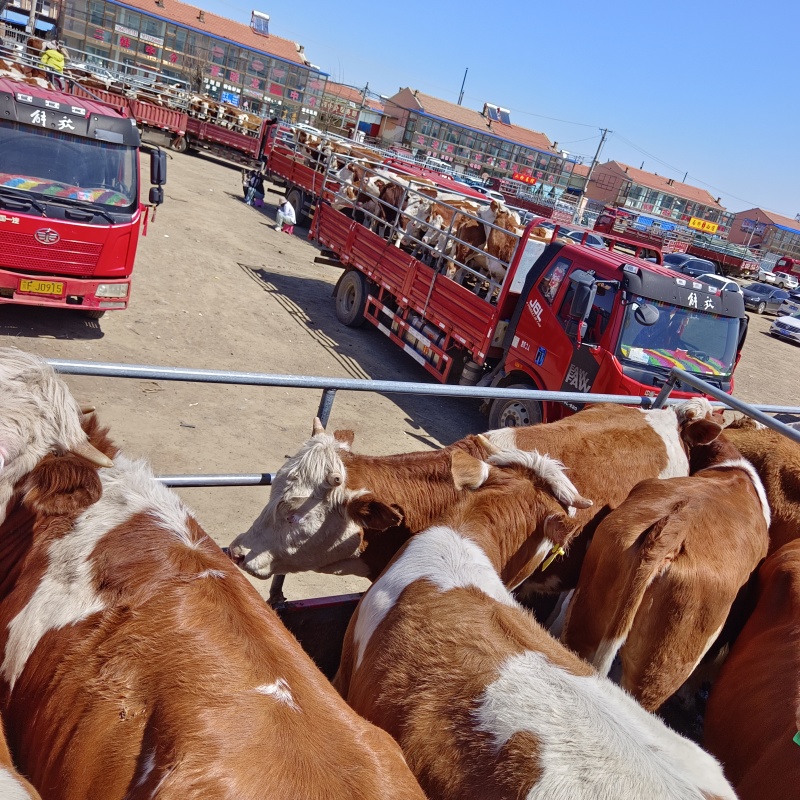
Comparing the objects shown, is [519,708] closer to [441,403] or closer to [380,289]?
[441,403]

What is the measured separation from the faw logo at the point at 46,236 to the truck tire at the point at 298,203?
12102 mm

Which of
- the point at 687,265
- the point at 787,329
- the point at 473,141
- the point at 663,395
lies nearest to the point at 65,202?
the point at 663,395

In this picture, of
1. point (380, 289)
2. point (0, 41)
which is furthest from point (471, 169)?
point (380, 289)

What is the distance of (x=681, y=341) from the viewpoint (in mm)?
7301

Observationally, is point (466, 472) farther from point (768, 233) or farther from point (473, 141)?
point (768, 233)

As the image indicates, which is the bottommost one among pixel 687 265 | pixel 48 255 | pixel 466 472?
pixel 48 255

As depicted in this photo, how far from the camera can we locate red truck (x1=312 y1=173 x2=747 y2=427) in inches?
278

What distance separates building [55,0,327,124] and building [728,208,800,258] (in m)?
49.5

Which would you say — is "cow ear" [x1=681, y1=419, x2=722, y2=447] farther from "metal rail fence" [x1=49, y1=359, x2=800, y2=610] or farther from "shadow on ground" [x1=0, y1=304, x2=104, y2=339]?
"shadow on ground" [x1=0, y1=304, x2=104, y2=339]

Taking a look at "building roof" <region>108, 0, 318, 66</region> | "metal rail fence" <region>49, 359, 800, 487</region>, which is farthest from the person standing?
"building roof" <region>108, 0, 318, 66</region>

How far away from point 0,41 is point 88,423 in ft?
92.8

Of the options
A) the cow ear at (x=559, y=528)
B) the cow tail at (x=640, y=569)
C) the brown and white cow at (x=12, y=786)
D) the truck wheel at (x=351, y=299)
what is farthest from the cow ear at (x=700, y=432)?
the truck wheel at (x=351, y=299)

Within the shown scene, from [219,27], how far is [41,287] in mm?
57648

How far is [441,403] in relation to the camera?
31.6 feet
